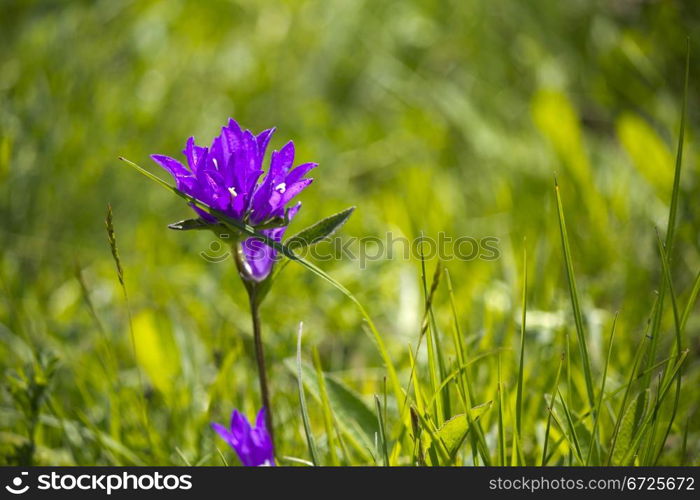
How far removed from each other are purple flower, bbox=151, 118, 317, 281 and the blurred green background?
37 centimetres

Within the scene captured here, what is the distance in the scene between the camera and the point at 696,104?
2.12 metres

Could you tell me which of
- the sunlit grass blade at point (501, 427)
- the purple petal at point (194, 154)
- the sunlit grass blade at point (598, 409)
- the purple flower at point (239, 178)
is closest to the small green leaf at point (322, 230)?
the purple flower at point (239, 178)

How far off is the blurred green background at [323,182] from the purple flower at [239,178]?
0.37 metres

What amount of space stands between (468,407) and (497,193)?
3.93ft

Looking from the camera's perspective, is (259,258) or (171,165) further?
(259,258)

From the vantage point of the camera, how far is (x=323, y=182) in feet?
7.40

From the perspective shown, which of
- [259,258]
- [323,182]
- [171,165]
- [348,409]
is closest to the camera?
[171,165]

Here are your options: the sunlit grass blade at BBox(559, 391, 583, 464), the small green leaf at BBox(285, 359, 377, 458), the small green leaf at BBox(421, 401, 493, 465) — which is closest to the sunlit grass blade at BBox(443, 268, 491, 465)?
the small green leaf at BBox(421, 401, 493, 465)

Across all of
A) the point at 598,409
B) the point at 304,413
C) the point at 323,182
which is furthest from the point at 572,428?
the point at 323,182

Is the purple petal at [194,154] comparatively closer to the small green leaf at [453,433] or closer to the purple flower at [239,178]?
the purple flower at [239,178]

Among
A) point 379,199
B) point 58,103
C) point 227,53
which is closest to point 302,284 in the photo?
point 379,199

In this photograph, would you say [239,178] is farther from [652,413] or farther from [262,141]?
[652,413]

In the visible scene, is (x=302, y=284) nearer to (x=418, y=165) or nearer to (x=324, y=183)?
(x=324, y=183)

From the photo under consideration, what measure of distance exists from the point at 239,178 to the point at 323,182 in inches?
51.6
